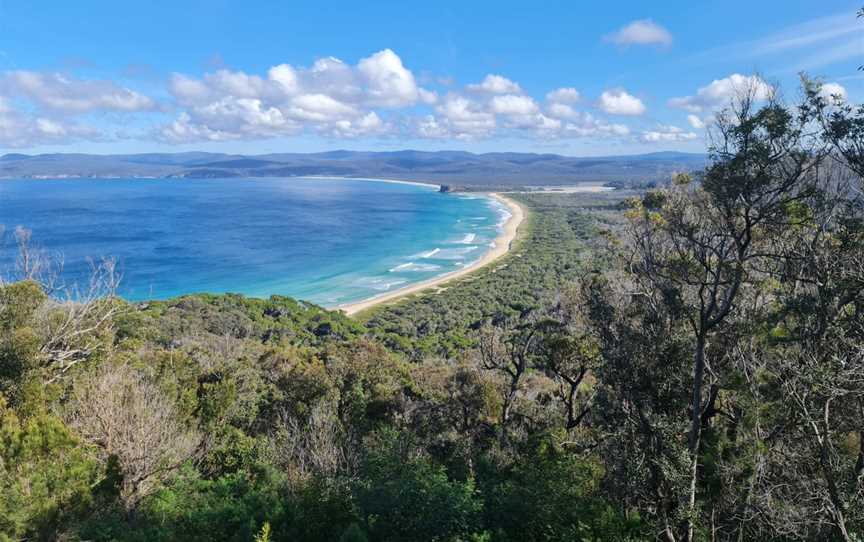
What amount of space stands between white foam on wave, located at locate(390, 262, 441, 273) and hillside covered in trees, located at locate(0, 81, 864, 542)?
4534 cm

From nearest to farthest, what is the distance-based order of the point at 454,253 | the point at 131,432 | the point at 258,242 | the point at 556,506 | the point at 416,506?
1. the point at 416,506
2. the point at 556,506
3. the point at 131,432
4. the point at 454,253
5. the point at 258,242

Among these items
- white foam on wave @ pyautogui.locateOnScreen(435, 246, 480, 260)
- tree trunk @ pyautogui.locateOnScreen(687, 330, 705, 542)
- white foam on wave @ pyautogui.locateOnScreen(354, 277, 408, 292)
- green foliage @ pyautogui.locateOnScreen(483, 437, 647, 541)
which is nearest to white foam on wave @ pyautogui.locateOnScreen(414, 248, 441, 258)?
white foam on wave @ pyautogui.locateOnScreen(435, 246, 480, 260)

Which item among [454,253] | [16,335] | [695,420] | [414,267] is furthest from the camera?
[454,253]

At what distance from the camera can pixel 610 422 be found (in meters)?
9.71

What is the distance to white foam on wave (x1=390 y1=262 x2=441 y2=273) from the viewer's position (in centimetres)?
6156

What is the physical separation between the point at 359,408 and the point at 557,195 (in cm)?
14645

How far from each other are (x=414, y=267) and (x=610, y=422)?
177 ft

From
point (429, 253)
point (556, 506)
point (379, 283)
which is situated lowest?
point (379, 283)

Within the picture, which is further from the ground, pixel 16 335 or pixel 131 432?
pixel 16 335

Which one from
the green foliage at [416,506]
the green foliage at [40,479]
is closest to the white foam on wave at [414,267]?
the green foliage at [416,506]

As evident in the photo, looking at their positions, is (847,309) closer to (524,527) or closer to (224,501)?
(524,527)

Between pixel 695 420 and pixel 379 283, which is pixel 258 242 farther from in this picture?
pixel 695 420

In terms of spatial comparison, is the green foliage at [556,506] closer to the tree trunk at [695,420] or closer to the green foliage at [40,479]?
the tree trunk at [695,420]

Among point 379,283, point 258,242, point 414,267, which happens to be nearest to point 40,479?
point 379,283
